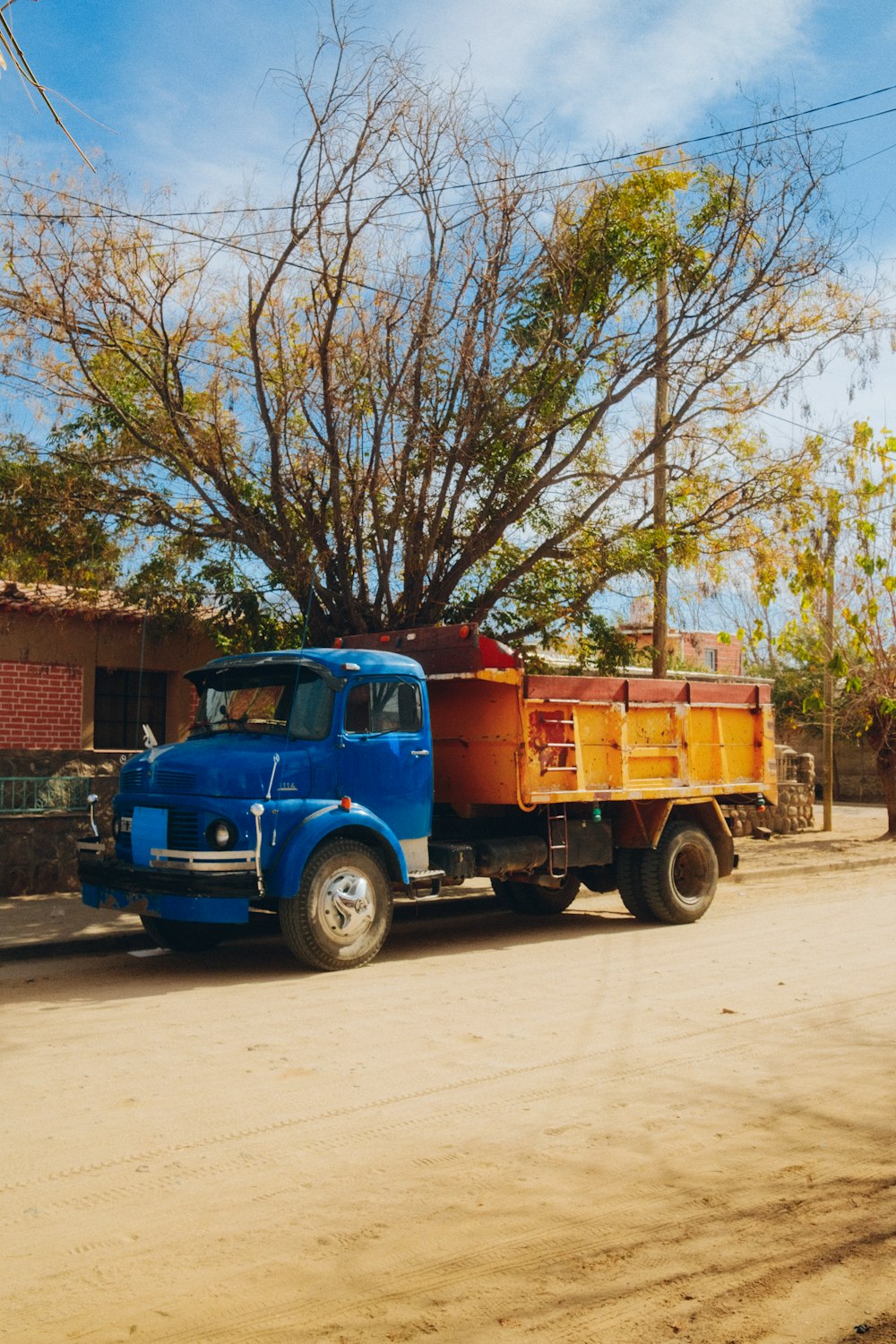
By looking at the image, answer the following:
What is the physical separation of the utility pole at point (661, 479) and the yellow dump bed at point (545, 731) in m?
3.15

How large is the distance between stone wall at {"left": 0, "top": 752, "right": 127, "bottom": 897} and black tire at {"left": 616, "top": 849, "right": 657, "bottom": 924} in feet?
17.2

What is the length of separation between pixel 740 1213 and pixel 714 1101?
1.49 metres

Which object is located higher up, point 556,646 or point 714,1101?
point 556,646

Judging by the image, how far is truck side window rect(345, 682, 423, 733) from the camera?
1071 cm

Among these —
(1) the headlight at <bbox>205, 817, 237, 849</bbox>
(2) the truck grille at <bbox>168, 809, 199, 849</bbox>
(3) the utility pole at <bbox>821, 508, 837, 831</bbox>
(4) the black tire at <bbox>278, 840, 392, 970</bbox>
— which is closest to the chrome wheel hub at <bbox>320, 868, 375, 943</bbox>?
(4) the black tire at <bbox>278, 840, 392, 970</bbox>

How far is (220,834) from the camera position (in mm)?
9516

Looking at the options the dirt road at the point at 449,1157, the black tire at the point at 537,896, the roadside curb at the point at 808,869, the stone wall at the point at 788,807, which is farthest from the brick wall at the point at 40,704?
the stone wall at the point at 788,807

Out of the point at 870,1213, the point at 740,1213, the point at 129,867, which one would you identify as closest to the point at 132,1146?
the point at 740,1213

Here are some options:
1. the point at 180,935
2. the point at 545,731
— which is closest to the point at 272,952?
the point at 180,935

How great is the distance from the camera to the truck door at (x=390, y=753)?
34.6ft

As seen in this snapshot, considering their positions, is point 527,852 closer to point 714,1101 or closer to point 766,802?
point 766,802

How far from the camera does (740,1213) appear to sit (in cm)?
471

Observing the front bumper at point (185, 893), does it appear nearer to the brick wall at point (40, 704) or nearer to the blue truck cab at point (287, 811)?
the blue truck cab at point (287, 811)

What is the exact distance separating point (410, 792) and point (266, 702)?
4.74 feet
